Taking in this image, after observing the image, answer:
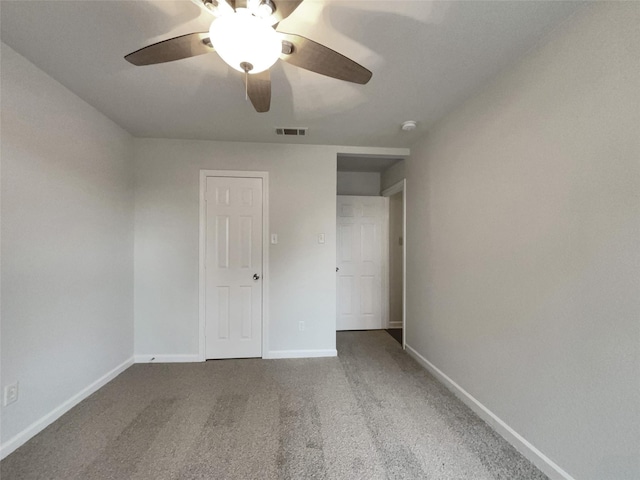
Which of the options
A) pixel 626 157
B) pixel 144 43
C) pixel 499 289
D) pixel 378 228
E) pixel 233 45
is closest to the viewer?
pixel 233 45

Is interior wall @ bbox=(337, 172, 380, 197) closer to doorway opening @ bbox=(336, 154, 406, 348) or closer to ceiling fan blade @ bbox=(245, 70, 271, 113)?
doorway opening @ bbox=(336, 154, 406, 348)

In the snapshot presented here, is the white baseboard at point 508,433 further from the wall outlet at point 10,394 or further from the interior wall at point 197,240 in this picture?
the wall outlet at point 10,394

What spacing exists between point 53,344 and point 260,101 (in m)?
2.15

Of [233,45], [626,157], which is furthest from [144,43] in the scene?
[626,157]

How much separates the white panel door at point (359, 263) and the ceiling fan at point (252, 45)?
2.51 metres

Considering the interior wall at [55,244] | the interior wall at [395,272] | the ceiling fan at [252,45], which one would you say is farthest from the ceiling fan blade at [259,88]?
the interior wall at [395,272]

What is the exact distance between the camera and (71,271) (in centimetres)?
192

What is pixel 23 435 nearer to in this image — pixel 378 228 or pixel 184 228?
pixel 184 228

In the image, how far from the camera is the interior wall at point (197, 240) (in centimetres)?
270

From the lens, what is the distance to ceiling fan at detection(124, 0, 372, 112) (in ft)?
3.04

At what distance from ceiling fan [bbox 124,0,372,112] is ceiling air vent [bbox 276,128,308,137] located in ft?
3.80

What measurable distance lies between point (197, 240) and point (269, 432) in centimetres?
191

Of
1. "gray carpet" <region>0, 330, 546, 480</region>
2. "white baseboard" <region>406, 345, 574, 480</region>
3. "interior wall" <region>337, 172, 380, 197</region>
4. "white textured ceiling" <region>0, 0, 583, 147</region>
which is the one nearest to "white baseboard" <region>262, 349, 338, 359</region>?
"gray carpet" <region>0, 330, 546, 480</region>

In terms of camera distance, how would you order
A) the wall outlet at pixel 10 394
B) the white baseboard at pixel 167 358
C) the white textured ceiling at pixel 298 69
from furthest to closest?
the white baseboard at pixel 167 358
the wall outlet at pixel 10 394
the white textured ceiling at pixel 298 69
